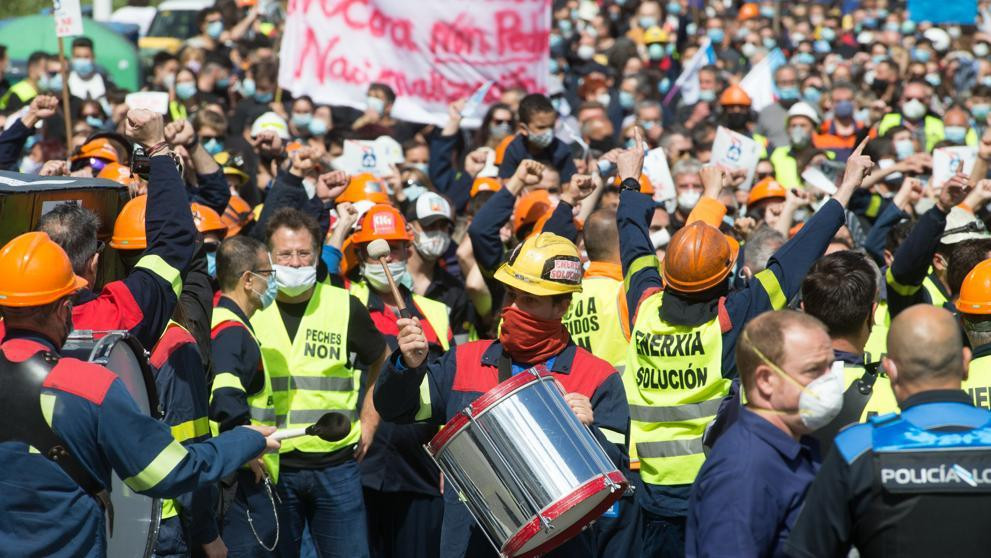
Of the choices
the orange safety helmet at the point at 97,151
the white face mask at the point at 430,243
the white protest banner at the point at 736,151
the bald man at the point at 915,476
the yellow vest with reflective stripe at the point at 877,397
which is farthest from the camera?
the white protest banner at the point at 736,151

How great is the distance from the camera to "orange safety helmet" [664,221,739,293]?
5.91m

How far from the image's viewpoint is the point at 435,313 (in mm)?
7992

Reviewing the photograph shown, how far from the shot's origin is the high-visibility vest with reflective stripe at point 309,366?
23.8 feet

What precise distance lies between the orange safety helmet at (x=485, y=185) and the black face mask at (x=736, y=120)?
3.93m

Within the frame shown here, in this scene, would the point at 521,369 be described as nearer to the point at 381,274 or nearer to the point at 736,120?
the point at 381,274

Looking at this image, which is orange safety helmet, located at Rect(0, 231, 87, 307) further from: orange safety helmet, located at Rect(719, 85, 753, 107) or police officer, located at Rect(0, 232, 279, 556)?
orange safety helmet, located at Rect(719, 85, 753, 107)

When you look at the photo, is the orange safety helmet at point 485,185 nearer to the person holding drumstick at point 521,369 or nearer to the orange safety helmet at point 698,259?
the orange safety helmet at point 698,259

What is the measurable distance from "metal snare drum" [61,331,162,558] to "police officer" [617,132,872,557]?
219 centimetres

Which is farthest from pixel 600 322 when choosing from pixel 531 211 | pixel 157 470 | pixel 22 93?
pixel 22 93

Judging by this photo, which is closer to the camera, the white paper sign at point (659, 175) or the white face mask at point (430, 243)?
the white face mask at point (430, 243)

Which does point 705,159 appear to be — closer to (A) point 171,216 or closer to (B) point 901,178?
(B) point 901,178

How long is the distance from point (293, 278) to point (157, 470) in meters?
2.66

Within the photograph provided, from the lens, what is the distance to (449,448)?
5062 millimetres

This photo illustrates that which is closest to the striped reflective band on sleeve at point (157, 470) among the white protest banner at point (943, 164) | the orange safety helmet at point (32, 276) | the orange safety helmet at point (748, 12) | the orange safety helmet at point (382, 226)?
the orange safety helmet at point (32, 276)
